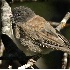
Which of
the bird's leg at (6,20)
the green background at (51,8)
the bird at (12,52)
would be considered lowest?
the bird at (12,52)

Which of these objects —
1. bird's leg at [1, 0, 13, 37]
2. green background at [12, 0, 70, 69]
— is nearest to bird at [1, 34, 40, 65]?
bird's leg at [1, 0, 13, 37]

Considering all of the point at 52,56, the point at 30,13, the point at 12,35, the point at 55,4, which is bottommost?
the point at 52,56

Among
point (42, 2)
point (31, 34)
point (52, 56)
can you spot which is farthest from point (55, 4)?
point (31, 34)

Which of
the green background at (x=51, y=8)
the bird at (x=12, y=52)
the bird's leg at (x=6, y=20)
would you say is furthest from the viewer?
the green background at (x=51, y=8)

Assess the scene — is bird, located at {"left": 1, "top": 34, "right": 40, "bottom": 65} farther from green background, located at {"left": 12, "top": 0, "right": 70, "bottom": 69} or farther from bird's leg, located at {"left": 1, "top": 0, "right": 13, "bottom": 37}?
green background, located at {"left": 12, "top": 0, "right": 70, "bottom": 69}

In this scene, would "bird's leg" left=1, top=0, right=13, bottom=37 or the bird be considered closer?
the bird

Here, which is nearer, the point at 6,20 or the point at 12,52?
the point at 12,52

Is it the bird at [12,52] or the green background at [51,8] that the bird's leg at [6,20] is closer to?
the bird at [12,52]

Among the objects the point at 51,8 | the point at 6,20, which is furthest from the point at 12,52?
the point at 51,8

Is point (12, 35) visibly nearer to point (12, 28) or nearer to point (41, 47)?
point (12, 28)

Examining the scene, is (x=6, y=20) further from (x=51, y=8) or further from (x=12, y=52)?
(x=51, y=8)

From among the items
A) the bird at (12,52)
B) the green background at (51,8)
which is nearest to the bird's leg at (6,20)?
the bird at (12,52)
